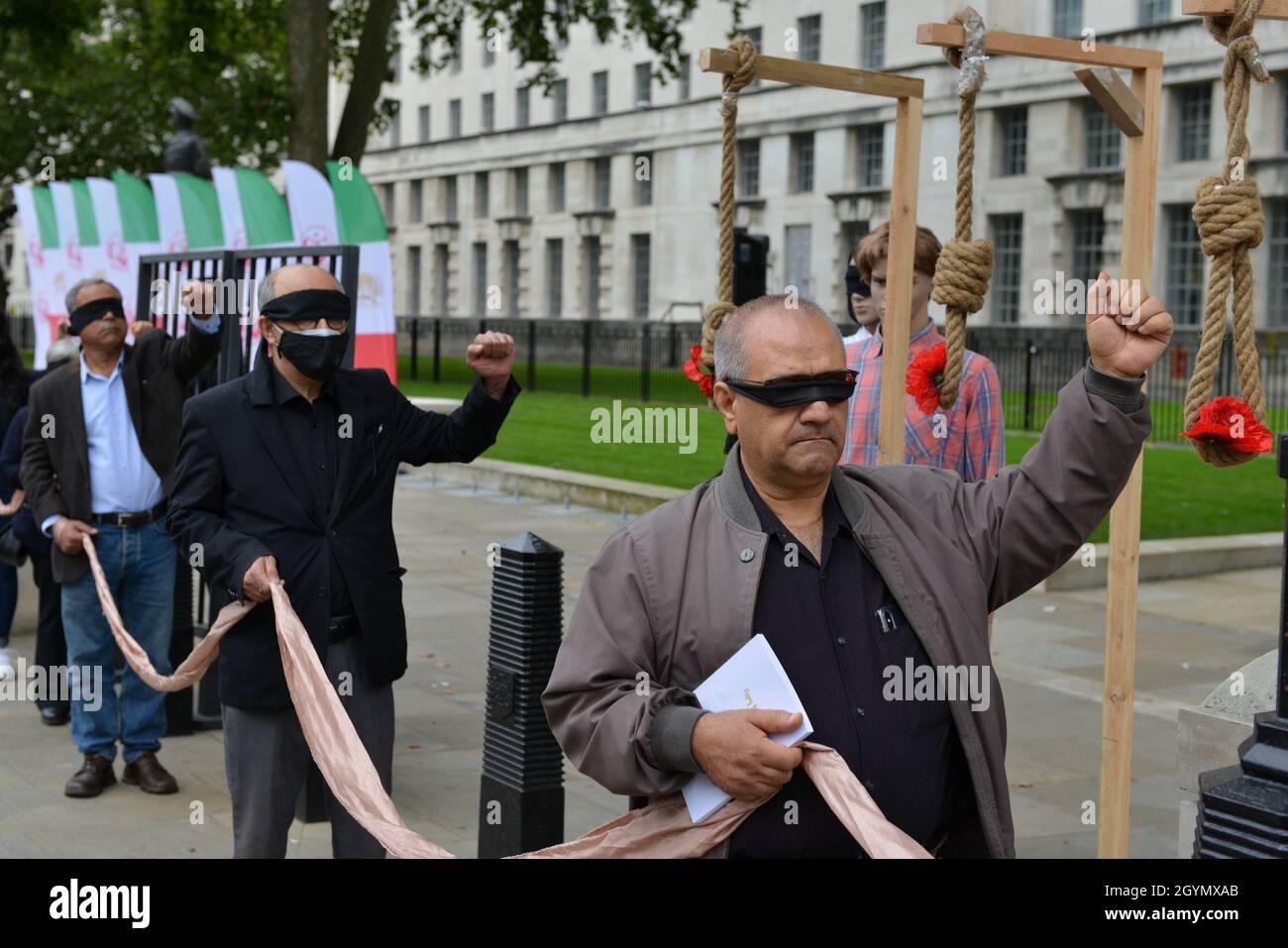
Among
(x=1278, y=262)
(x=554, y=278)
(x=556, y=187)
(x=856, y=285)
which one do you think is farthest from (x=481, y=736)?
(x=554, y=278)

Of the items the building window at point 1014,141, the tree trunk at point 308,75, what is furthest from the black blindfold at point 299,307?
the building window at point 1014,141

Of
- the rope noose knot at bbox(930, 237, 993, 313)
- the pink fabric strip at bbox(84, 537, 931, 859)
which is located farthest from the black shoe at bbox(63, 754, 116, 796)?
the rope noose knot at bbox(930, 237, 993, 313)

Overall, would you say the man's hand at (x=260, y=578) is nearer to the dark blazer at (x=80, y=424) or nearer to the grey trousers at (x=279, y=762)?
the grey trousers at (x=279, y=762)

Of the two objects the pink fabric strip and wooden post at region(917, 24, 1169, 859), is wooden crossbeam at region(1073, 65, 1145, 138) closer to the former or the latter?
wooden post at region(917, 24, 1169, 859)

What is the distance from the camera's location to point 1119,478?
297cm

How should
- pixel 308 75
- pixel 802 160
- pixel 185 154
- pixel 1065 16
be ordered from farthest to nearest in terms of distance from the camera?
pixel 802 160 → pixel 1065 16 → pixel 308 75 → pixel 185 154

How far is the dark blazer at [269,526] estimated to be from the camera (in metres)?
4.63

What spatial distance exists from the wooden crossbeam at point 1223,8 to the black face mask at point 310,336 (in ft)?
8.37

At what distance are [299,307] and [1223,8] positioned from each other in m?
2.68

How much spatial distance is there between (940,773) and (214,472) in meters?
2.56

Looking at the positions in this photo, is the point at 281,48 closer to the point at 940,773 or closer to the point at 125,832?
the point at 125,832

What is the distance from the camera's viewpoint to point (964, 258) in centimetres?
423

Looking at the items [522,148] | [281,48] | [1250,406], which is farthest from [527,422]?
[522,148]

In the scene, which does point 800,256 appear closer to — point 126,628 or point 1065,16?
point 1065,16
